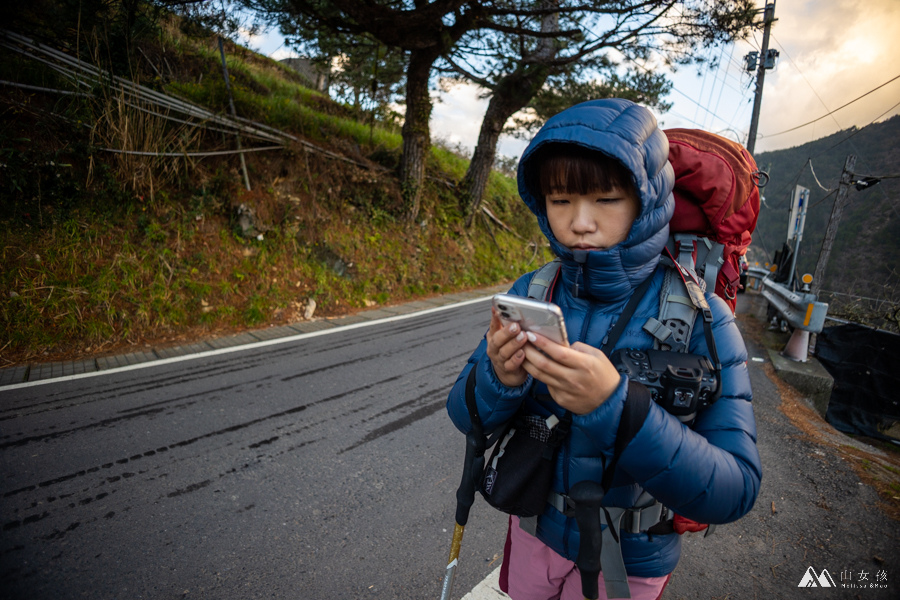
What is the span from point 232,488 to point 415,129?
8804 mm

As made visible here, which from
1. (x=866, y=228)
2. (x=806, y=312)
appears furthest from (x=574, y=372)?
(x=866, y=228)

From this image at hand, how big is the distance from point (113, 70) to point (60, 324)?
427cm

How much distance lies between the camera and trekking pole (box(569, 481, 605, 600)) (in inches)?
39.1

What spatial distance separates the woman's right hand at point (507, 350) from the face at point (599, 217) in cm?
39

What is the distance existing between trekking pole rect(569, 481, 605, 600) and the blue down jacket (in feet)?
Result: 0.29

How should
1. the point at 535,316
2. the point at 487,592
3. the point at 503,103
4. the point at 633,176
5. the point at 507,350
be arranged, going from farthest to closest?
the point at 503,103 < the point at 487,592 < the point at 633,176 < the point at 507,350 < the point at 535,316

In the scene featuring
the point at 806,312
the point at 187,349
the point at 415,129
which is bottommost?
the point at 187,349

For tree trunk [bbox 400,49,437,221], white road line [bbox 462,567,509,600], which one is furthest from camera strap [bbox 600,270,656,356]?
tree trunk [bbox 400,49,437,221]

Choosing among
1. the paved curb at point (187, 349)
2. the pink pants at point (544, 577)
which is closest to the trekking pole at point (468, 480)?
the pink pants at point (544, 577)

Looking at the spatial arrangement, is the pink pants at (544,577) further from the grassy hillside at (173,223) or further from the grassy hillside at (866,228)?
the grassy hillside at (866,228)

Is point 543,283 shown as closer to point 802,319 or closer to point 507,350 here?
point 507,350

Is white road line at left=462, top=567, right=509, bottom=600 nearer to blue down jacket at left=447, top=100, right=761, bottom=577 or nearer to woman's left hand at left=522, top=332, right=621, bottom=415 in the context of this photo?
blue down jacket at left=447, top=100, right=761, bottom=577

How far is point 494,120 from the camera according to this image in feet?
35.1

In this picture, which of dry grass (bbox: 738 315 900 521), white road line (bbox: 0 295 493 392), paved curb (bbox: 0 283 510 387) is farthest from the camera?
paved curb (bbox: 0 283 510 387)
